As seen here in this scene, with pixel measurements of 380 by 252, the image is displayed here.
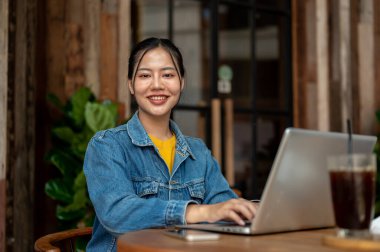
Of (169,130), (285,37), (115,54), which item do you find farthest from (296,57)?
(169,130)

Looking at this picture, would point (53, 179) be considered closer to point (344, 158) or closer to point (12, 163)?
point (12, 163)

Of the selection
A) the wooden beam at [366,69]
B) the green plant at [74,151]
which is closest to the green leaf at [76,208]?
the green plant at [74,151]

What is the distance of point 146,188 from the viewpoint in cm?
148

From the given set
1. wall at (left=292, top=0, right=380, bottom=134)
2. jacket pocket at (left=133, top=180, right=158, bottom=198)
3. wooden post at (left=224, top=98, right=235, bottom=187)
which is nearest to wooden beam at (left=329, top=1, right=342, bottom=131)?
wall at (left=292, top=0, right=380, bottom=134)

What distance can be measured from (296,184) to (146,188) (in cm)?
46

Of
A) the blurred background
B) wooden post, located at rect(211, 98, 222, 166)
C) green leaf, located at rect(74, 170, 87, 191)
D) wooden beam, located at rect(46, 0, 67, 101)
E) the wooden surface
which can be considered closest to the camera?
the wooden surface

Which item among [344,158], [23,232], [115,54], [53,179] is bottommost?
[23,232]

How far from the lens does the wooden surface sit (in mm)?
977

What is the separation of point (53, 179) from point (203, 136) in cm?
125

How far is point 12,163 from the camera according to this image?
9.12 feet

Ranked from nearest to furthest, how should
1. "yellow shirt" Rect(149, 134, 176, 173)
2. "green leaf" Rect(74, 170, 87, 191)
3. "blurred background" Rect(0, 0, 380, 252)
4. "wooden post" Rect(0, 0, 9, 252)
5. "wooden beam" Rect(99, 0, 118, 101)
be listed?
"yellow shirt" Rect(149, 134, 176, 173) → "wooden post" Rect(0, 0, 9, 252) → "green leaf" Rect(74, 170, 87, 191) → "blurred background" Rect(0, 0, 380, 252) → "wooden beam" Rect(99, 0, 118, 101)

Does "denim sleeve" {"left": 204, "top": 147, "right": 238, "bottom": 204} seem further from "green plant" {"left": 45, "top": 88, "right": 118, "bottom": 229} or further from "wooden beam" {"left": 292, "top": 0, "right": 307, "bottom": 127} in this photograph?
"wooden beam" {"left": 292, "top": 0, "right": 307, "bottom": 127}

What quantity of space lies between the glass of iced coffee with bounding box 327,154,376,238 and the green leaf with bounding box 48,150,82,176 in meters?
1.90

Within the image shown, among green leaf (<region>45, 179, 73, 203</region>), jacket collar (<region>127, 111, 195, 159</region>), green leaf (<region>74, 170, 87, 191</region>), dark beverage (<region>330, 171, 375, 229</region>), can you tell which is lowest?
green leaf (<region>45, 179, 73, 203</region>)
